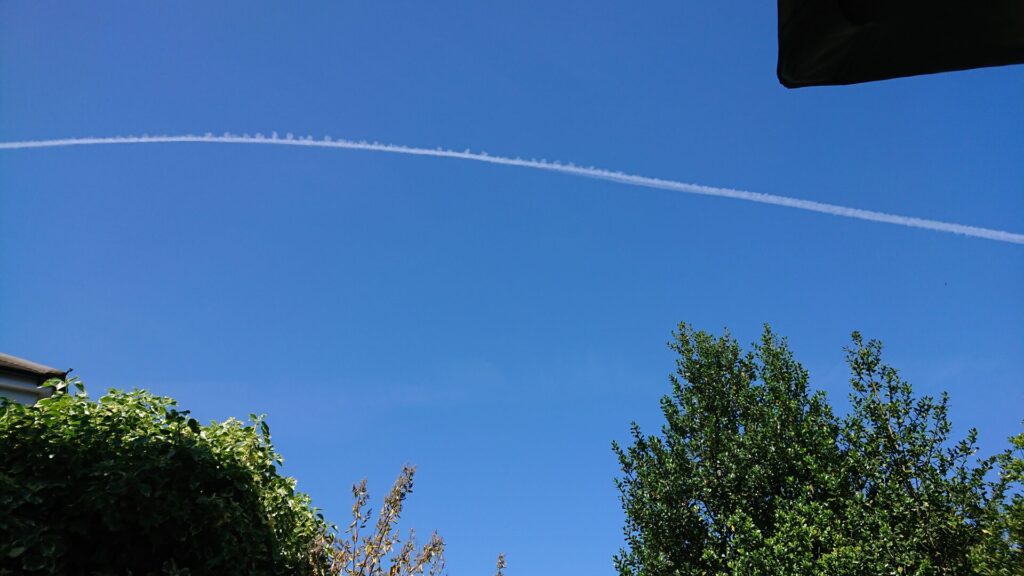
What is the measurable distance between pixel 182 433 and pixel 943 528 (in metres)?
15.9

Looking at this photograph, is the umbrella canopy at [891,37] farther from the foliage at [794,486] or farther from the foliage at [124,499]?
the foliage at [794,486]

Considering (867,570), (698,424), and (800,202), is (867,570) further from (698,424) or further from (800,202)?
(800,202)

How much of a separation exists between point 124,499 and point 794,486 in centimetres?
1451

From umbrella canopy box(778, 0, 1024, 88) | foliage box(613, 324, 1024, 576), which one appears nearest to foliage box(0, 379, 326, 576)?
umbrella canopy box(778, 0, 1024, 88)

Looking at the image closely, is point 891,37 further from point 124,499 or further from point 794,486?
point 794,486

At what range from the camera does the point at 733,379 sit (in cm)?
1812

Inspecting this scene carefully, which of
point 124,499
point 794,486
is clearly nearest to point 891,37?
point 124,499

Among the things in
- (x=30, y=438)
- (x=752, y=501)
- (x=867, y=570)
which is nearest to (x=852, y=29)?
(x=30, y=438)

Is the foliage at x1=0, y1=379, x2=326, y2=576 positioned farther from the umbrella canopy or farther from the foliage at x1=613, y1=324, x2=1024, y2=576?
the foliage at x1=613, y1=324, x2=1024, y2=576

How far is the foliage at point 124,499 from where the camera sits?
6.16 m

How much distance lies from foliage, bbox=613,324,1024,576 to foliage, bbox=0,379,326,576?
11008 millimetres

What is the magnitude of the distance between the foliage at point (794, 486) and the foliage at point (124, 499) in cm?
1101

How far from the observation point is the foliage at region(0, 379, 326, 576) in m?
6.16

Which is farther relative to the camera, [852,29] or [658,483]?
[658,483]
